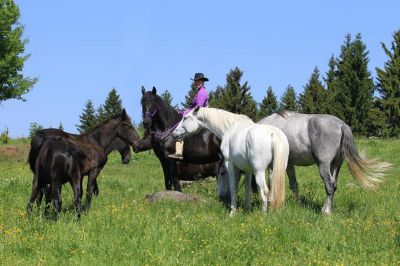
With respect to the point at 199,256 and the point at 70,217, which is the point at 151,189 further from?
the point at 199,256

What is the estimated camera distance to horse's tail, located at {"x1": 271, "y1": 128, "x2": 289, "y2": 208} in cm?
979

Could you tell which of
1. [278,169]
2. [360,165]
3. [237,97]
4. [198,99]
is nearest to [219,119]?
[198,99]

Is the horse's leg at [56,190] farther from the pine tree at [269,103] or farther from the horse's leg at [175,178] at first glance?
the pine tree at [269,103]

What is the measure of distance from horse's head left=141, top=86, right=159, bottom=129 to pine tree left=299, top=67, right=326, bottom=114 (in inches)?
1678

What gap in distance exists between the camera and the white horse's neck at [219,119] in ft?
37.0

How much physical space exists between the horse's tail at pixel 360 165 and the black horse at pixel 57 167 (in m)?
5.47

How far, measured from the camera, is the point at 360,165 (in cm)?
1081

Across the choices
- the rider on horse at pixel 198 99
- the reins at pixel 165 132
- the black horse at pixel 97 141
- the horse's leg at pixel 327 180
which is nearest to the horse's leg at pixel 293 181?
the horse's leg at pixel 327 180

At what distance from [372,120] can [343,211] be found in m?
39.6

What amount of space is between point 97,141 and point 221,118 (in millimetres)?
2944

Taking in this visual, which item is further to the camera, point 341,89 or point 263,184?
point 341,89

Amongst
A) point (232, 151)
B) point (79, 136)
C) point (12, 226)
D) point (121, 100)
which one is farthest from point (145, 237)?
point (121, 100)

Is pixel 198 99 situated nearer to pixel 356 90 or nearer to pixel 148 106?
pixel 148 106

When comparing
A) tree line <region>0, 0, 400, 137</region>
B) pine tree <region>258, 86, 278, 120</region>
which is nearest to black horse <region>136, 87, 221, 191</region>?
tree line <region>0, 0, 400, 137</region>
